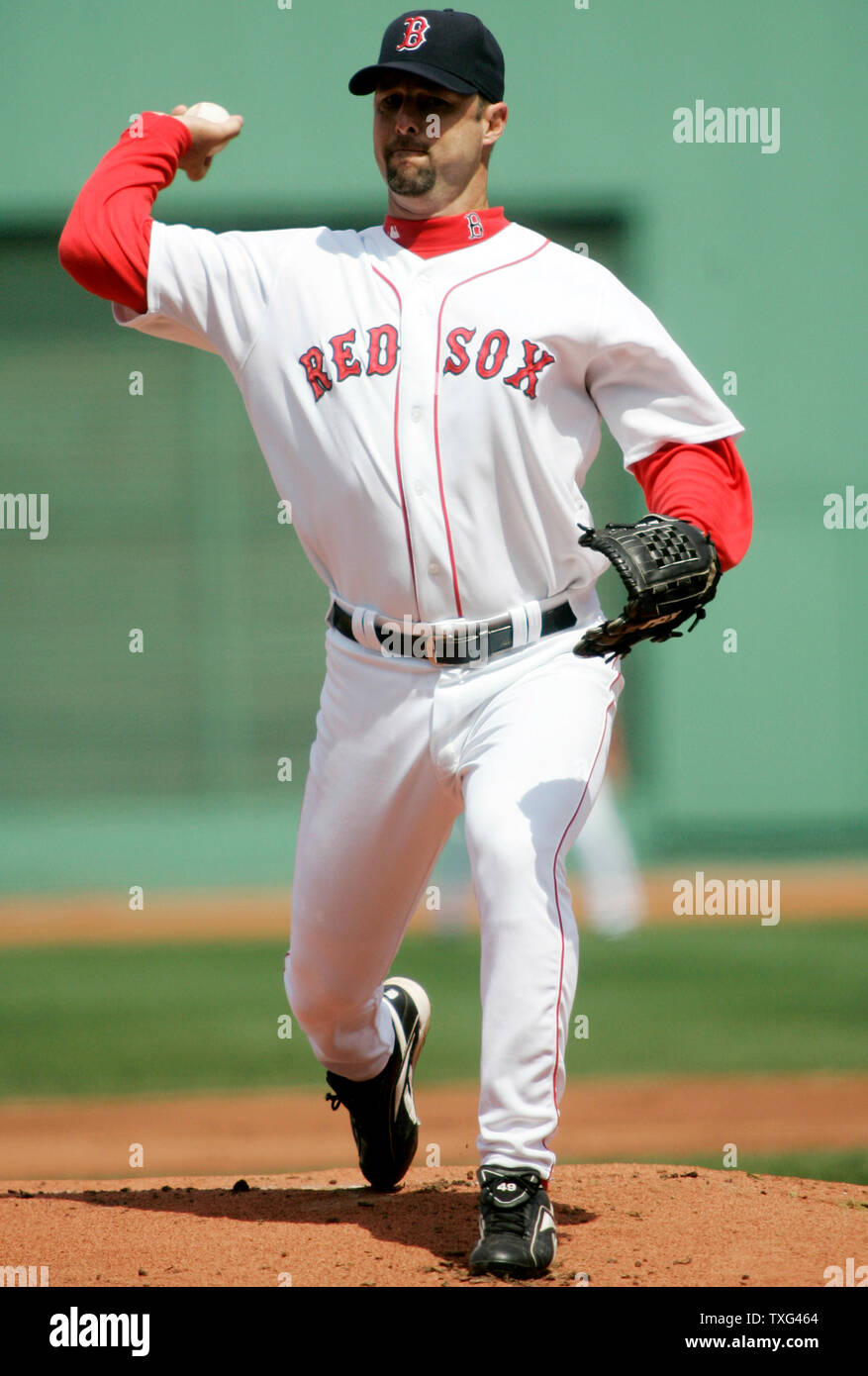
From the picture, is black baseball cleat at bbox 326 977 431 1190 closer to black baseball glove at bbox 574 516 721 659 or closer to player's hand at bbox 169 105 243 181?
black baseball glove at bbox 574 516 721 659

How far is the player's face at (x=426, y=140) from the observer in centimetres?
310

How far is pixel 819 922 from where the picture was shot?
875cm

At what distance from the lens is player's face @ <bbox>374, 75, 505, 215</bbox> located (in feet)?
10.2

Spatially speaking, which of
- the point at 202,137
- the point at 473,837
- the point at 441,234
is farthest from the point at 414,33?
the point at 473,837

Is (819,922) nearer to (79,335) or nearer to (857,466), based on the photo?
(857,466)

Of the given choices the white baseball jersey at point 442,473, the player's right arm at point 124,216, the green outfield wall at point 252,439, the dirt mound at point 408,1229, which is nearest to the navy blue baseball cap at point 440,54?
the white baseball jersey at point 442,473

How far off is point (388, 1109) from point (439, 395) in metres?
1.54

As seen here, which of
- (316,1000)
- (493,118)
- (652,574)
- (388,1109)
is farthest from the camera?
(388,1109)

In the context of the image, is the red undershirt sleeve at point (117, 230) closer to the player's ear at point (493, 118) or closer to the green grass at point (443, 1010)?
the player's ear at point (493, 118)

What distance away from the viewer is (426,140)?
3113 millimetres

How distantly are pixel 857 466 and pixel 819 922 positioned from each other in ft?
11.0

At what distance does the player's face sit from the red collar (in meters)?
0.03

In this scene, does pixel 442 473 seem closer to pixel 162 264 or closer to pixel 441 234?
pixel 441 234

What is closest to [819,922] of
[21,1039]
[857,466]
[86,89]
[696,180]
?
[857,466]
